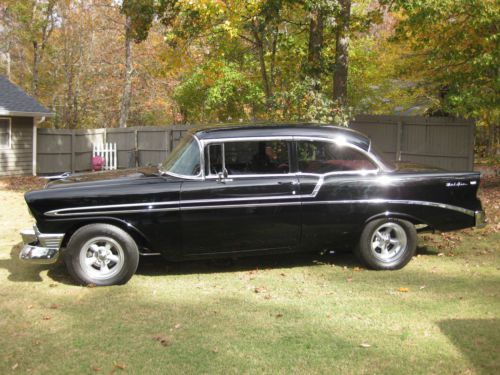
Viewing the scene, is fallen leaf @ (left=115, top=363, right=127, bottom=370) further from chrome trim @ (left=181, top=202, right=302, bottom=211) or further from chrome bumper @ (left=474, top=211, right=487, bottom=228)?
chrome bumper @ (left=474, top=211, right=487, bottom=228)

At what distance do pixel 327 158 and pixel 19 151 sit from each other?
17.1 m

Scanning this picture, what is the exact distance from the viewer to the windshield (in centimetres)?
623

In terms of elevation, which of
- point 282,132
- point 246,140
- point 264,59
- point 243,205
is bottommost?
point 243,205

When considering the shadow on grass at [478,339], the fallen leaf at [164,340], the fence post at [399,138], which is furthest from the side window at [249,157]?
the fence post at [399,138]

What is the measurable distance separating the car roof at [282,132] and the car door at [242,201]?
0.10m

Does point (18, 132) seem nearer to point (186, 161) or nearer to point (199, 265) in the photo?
point (199, 265)

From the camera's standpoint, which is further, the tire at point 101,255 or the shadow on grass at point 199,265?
the shadow on grass at point 199,265

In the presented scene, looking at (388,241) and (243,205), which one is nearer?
(243,205)

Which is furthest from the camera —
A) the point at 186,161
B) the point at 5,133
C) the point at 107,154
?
the point at 107,154

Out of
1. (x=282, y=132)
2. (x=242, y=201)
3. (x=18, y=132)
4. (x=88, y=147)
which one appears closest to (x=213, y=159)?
(x=242, y=201)

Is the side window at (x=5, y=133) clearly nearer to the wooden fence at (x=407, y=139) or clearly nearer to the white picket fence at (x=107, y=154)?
the white picket fence at (x=107, y=154)

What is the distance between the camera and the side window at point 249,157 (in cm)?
624

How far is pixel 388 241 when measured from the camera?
6652 millimetres

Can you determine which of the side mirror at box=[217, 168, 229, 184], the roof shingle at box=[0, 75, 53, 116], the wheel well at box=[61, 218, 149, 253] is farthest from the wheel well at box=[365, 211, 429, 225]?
the roof shingle at box=[0, 75, 53, 116]
